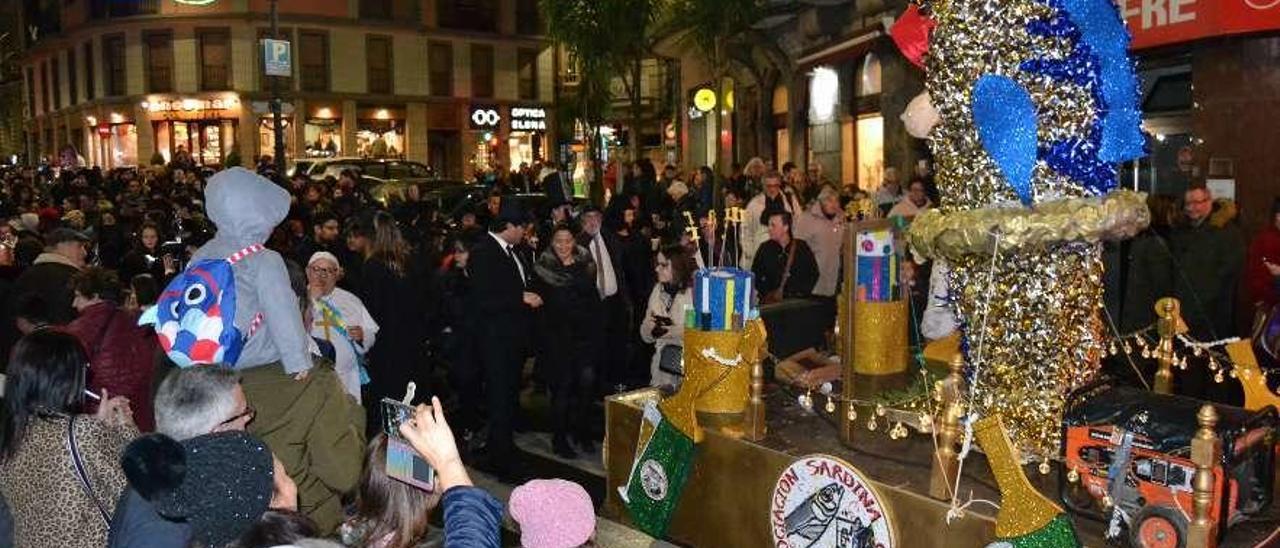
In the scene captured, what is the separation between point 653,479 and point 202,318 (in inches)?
94.0

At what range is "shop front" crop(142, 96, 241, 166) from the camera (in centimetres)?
3994

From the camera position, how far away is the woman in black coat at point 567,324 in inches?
311

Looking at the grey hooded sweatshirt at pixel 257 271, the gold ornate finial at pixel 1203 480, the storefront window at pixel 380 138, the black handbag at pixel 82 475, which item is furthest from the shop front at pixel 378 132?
the gold ornate finial at pixel 1203 480

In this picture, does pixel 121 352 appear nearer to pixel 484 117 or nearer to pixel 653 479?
pixel 653 479

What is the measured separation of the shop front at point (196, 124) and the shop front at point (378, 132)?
3.28 meters

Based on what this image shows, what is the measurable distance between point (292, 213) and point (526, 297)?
5979 mm

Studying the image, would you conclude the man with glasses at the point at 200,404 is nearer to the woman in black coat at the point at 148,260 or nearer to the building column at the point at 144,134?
the woman in black coat at the point at 148,260

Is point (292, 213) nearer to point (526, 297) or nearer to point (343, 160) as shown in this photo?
point (526, 297)

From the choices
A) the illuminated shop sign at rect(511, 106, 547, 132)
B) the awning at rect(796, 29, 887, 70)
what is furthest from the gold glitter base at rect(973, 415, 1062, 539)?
the illuminated shop sign at rect(511, 106, 547, 132)

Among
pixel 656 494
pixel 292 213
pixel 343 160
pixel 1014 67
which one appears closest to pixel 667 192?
pixel 292 213

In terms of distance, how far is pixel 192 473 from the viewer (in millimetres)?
2578

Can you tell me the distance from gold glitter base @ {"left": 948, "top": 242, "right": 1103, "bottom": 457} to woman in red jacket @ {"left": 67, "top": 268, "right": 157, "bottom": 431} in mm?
3980

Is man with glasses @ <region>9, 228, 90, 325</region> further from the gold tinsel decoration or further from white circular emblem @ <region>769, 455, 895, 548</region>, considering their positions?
the gold tinsel decoration

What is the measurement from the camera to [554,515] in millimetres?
2783
